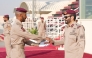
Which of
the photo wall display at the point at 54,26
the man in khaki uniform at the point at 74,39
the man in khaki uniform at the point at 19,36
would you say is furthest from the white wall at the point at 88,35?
the man in khaki uniform at the point at 74,39

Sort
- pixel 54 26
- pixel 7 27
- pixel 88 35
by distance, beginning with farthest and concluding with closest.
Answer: pixel 54 26
pixel 88 35
pixel 7 27

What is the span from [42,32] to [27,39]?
A: 15665mm

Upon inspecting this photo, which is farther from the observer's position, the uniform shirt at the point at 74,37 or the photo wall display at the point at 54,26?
the photo wall display at the point at 54,26

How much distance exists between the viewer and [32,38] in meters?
6.61

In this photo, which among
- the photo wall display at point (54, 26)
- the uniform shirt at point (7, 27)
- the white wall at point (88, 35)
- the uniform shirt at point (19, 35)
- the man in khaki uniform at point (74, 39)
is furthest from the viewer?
the photo wall display at point (54, 26)

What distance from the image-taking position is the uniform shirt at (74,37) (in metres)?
5.77

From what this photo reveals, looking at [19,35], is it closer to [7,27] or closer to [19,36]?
[19,36]

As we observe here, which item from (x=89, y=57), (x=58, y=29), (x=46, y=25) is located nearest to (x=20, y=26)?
(x=89, y=57)

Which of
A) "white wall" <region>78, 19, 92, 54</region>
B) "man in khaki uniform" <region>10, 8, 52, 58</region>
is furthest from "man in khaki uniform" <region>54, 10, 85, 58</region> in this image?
"white wall" <region>78, 19, 92, 54</region>

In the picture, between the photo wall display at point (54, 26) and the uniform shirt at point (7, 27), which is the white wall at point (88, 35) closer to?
the uniform shirt at point (7, 27)

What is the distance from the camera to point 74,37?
19.2 feet

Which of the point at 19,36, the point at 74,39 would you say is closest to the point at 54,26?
the point at 19,36

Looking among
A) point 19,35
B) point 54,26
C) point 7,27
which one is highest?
point 19,35

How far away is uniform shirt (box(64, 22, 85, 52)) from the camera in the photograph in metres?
5.77
